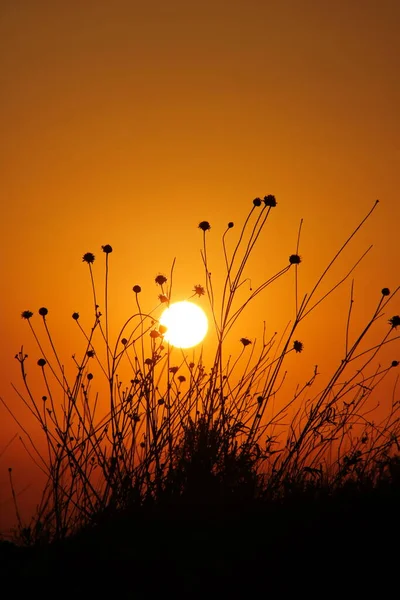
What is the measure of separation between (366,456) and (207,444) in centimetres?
102

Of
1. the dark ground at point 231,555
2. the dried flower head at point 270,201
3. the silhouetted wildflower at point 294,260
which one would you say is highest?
the dried flower head at point 270,201

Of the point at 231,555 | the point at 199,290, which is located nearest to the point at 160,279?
the point at 199,290

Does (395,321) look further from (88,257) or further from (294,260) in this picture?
(88,257)

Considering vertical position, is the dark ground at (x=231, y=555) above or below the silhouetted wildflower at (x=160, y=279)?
below

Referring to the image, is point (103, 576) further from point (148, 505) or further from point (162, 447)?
point (162, 447)

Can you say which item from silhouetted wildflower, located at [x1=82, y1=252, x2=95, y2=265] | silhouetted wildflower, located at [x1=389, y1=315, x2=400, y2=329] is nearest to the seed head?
silhouetted wildflower, located at [x1=82, y1=252, x2=95, y2=265]

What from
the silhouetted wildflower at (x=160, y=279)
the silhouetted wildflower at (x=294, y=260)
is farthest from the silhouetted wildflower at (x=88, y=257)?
the silhouetted wildflower at (x=294, y=260)

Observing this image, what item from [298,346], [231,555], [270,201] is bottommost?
[231,555]

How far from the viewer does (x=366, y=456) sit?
13.7 ft

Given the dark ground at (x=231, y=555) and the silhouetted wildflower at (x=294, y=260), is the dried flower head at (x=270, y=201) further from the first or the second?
the dark ground at (x=231, y=555)

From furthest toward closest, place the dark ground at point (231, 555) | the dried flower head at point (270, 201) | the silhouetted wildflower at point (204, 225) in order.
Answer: the silhouetted wildflower at point (204, 225) → the dried flower head at point (270, 201) → the dark ground at point (231, 555)

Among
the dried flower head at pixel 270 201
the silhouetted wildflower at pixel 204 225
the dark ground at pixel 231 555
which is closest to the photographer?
the dark ground at pixel 231 555

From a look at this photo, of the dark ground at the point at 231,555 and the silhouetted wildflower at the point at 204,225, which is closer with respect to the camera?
the dark ground at the point at 231,555

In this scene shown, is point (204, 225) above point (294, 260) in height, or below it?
above
